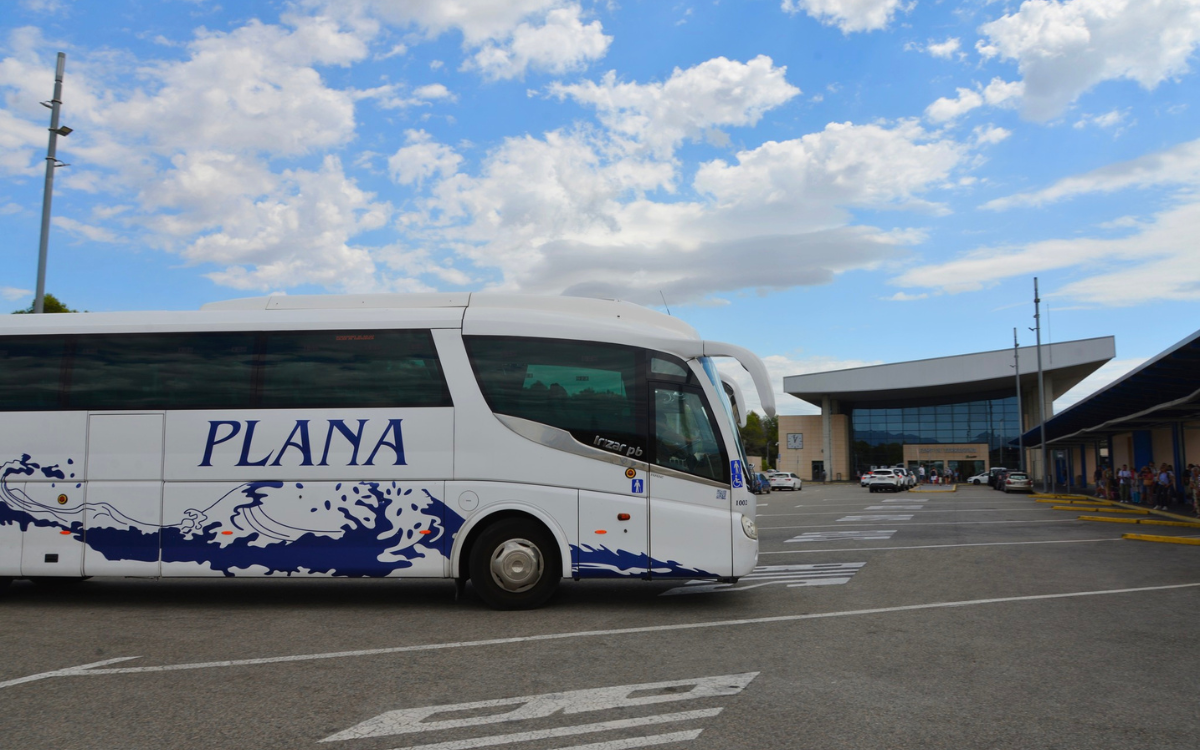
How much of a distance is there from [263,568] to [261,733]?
444 cm

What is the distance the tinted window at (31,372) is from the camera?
928cm

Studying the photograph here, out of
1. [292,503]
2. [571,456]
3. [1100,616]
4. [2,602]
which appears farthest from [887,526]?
[2,602]

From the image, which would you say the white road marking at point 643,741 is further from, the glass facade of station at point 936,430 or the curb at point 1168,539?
the glass facade of station at point 936,430

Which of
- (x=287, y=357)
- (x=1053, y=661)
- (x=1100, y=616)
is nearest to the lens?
(x=1053, y=661)

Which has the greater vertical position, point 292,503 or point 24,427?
point 24,427

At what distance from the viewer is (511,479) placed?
28.9ft

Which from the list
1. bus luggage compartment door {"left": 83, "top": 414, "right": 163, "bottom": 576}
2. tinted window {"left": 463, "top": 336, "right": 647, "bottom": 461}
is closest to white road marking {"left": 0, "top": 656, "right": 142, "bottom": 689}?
bus luggage compartment door {"left": 83, "top": 414, "right": 163, "bottom": 576}

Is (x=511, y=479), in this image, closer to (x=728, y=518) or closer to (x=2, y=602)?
(x=728, y=518)

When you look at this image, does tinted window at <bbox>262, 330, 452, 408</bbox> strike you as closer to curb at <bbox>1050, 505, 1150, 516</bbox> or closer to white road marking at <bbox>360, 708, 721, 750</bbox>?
white road marking at <bbox>360, 708, 721, 750</bbox>

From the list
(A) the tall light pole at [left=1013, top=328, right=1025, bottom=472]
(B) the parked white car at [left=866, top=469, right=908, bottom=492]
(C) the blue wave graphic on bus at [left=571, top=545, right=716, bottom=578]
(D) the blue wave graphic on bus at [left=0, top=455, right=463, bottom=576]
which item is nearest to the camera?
(C) the blue wave graphic on bus at [left=571, top=545, right=716, bottom=578]

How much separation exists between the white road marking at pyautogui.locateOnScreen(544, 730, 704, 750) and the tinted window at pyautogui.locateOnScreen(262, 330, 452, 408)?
195 inches

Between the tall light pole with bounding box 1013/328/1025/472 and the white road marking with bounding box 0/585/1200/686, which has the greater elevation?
the tall light pole with bounding box 1013/328/1025/472

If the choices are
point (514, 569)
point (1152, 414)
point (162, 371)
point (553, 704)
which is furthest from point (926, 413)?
point (553, 704)

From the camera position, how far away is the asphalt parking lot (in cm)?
475
